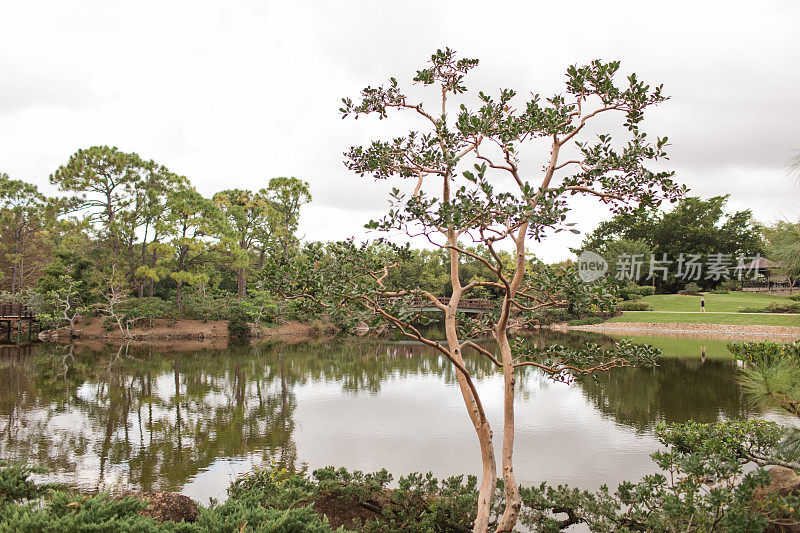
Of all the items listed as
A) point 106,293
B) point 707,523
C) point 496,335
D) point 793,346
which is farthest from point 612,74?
point 106,293

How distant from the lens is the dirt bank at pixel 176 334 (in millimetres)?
20641

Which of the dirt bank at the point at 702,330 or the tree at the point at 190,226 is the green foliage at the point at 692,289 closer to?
the dirt bank at the point at 702,330

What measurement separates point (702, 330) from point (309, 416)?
21204 millimetres

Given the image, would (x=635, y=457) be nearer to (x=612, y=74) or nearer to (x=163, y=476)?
(x=612, y=74)

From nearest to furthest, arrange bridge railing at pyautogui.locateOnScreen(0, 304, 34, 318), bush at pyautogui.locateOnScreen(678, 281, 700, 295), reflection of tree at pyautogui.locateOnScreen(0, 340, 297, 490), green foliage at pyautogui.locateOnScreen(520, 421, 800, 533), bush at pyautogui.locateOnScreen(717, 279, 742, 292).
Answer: green foliage at pyautogui.locateOnScreen(520, 421, 800, 533)
reflection of tree at pyautogui.locateOnScreen(0, 340, 297, 490)
bridge railing at pyautogui.locateOnScreen(0, 304, 34, 318)
bush at pyautogui.locateOnScreen(678, 281, 700, 295)
bush at pyautogui.locateOnScreen(717, 279, 742, 292)

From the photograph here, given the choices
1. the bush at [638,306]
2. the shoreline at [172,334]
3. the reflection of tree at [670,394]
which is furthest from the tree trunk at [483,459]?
the bush at [638,306]

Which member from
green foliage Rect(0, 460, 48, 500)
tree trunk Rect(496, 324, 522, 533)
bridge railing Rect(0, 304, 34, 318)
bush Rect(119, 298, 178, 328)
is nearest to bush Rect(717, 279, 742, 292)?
bush Rect(119, 298, 178, 328)

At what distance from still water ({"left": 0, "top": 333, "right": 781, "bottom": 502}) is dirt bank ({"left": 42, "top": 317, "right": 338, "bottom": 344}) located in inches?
198

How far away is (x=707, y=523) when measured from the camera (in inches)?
137

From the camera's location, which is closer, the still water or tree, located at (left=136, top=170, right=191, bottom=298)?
the still water

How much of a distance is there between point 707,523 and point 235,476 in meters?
4.87

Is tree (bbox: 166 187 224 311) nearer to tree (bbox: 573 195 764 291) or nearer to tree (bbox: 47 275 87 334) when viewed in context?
tree (bbox: 47 275 87 334)

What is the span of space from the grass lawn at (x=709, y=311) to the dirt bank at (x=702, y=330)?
0.48m

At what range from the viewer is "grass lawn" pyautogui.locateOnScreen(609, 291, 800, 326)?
22.5m
